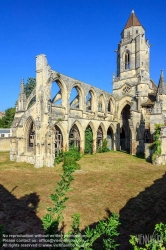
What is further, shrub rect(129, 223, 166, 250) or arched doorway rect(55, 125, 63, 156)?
arched doorway rect(55, 125, 63, 156)

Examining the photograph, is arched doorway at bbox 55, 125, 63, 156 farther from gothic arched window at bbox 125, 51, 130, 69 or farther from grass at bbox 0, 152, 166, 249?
gothic arched window at bbox 125, 51, 130, 69

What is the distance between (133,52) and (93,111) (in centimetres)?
1427

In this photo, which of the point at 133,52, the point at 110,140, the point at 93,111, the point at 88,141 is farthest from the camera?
the point at 133,52

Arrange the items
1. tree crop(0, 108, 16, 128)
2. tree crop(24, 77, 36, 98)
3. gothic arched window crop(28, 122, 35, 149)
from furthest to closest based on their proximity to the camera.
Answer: tree crop(0, 108, 16, 128), tree crop(24, 77, 36, 98), gothic arched window crop(28, 122, 35, 149)

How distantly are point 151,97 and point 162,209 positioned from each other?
78.7 feet

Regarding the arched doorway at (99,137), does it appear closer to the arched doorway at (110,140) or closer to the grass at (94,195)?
the arched doorway at (110,140)

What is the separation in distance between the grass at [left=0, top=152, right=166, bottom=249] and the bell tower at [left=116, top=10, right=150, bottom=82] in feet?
65.0

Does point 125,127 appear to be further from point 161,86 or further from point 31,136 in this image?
point 31,136

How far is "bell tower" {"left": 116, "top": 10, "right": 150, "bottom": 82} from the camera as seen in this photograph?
33.0 m

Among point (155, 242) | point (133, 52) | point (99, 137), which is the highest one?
point (133, 52)

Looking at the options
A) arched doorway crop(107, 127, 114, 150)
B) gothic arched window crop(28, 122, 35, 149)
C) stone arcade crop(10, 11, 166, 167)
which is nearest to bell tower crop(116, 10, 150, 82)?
stone arcade crop(10, 11, 166, 167)

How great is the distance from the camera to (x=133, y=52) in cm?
3425

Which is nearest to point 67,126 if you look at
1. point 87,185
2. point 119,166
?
point 119,166

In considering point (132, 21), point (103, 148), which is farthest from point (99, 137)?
point (132, 21)
